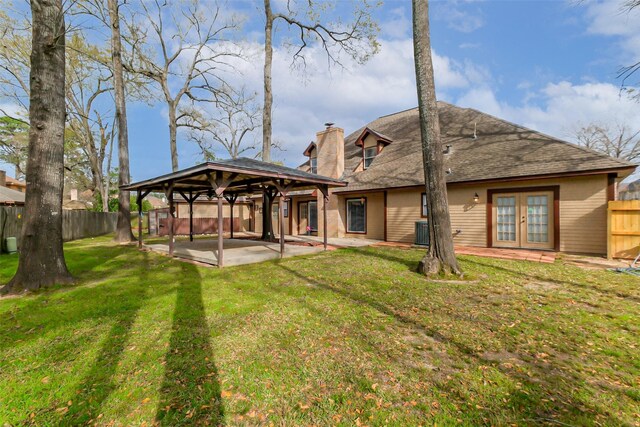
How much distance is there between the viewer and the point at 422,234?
11.7 m

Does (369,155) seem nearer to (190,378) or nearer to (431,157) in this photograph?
(431,157)

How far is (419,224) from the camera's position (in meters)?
11.8

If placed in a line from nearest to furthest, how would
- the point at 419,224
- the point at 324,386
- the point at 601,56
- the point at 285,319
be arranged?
the point at 324,386 < the point at 285,319 < the point at 601,56 < the point at 419,224

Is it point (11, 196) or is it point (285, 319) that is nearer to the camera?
point (285, 319)

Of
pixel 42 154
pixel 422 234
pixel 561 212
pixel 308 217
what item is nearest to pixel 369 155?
pixel 308 217

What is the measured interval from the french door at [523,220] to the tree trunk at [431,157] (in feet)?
18.6

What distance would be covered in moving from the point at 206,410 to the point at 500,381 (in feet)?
8.69

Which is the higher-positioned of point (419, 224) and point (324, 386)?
point (419, 224)

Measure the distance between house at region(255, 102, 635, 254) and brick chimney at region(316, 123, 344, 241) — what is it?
6 centimetres

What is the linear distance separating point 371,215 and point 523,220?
651cm

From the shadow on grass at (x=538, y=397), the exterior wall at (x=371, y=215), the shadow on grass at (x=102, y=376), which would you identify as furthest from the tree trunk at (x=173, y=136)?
the shadow on grass at (x=538, y=397)

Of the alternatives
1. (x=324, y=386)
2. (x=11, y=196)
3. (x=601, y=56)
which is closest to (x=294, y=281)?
(x=324, y=386)

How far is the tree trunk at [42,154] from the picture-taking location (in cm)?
548

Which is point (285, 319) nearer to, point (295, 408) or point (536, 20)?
point (295, 408)
